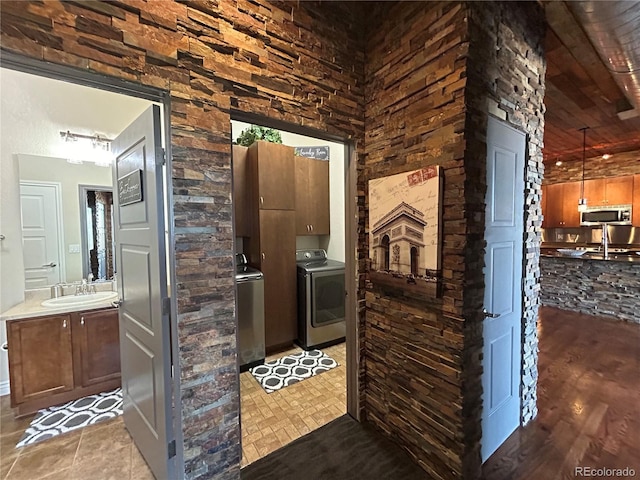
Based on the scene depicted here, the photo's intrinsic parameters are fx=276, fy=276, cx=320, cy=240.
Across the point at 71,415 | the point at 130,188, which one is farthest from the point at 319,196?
the point at 71,415

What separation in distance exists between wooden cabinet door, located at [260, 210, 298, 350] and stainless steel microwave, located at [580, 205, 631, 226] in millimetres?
6157

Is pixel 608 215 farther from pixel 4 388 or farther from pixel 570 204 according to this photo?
pixel 4 388

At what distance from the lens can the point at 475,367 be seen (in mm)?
1552

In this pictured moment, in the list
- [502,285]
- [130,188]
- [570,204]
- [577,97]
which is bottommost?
[502,285]

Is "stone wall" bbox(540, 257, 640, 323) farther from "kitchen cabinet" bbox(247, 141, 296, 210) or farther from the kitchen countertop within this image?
"kitchen cabinet" bbox(247, 141, 296, 210)

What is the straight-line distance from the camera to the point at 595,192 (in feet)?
18.3

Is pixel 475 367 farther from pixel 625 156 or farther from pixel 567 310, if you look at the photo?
pixel 625 156

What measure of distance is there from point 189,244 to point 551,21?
109 inches

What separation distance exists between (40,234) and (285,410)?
2.59 meters

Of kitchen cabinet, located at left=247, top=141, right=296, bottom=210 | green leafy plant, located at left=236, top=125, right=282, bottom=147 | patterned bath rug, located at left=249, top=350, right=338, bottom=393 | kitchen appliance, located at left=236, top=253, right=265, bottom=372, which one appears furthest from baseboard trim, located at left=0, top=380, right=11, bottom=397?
green leafy plant, located at left=236, top=125, right=282, bottom=147

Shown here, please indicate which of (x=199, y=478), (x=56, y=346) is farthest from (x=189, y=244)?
(x=56, y=346)

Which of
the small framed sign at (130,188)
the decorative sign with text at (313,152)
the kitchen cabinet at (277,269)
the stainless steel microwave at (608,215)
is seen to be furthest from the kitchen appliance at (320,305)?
the stainless steel microwave at (608,215)

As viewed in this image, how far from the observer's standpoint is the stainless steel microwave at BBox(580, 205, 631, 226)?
17.0ft

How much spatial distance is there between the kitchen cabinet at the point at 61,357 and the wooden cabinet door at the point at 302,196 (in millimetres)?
2114
